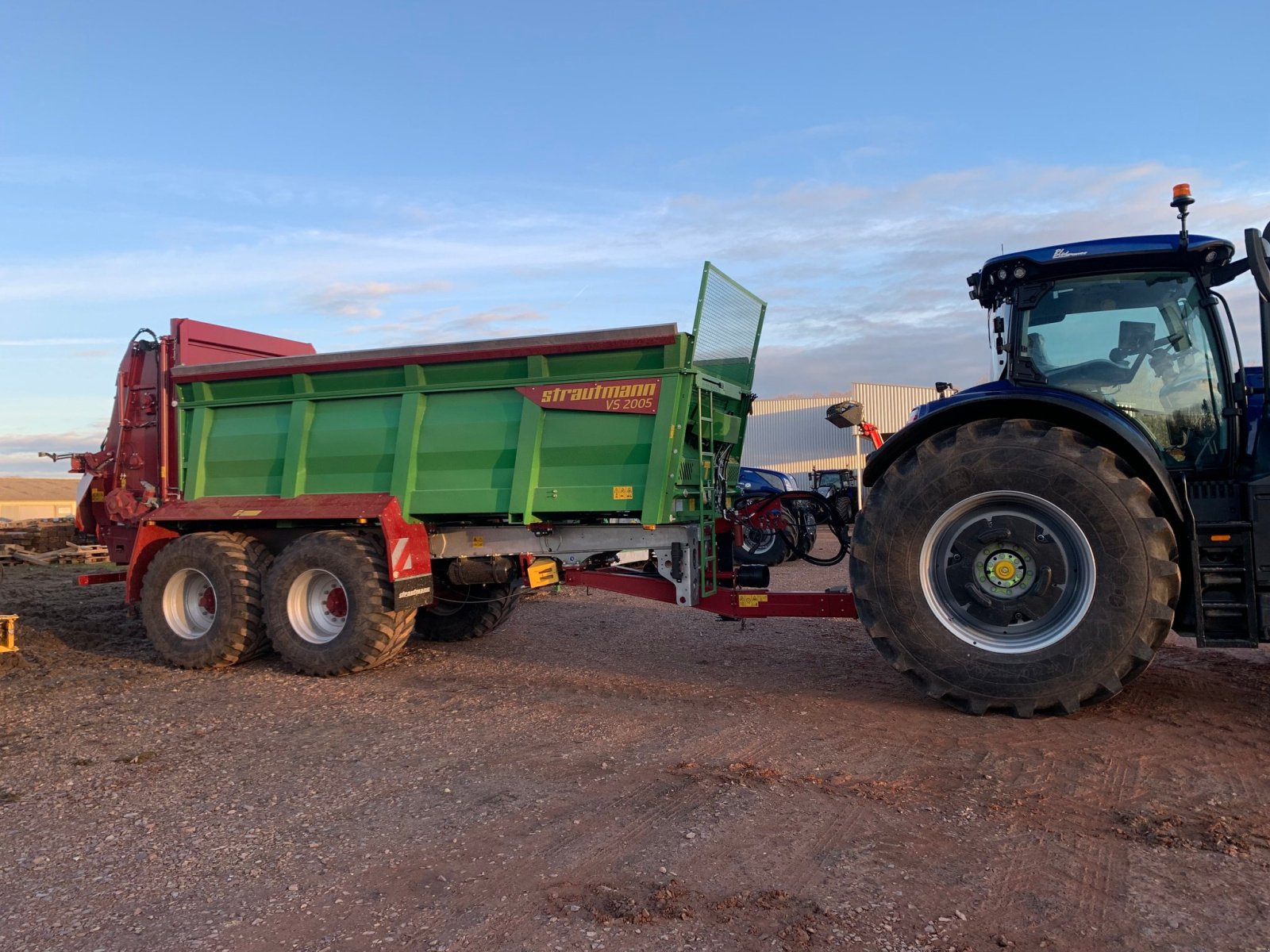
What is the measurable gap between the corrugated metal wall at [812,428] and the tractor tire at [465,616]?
31721 mm

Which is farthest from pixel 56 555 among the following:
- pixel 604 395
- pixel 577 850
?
pixel 577 850

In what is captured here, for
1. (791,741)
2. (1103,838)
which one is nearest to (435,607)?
(791,741)

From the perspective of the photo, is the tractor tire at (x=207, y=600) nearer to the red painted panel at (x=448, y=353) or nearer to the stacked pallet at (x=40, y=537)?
the red painted panel at (x=448, y=353)

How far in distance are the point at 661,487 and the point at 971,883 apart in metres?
3.84

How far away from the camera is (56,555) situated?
17562 mm

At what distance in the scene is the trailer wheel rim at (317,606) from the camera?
775cm

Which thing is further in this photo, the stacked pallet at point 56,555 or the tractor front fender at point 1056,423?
the stacked pallet at point 56,555

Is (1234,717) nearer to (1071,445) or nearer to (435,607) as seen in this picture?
(1071,445)

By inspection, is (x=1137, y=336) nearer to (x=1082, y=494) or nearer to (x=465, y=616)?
(x=1082, y=494)

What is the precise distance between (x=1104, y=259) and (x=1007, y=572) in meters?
1.93

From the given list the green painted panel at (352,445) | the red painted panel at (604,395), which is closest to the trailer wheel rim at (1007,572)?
the red painted panel at (604,395)

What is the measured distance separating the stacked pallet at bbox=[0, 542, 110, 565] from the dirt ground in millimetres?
11682

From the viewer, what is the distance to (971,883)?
10.9 ft

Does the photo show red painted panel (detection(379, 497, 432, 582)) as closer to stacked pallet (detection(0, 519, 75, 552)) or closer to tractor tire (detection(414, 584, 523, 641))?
tractor tire (detection(414, 584, 523, 641))
